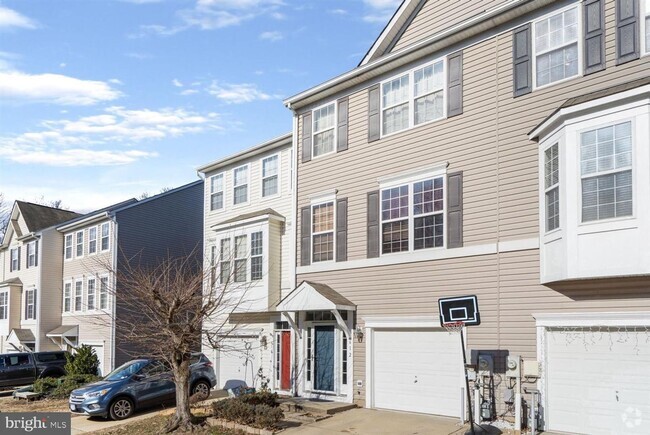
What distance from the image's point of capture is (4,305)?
1404 inches

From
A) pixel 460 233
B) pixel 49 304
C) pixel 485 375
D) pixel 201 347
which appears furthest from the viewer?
pixel 49 304

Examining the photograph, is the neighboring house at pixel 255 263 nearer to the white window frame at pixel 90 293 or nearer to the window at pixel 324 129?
the window at pixel 324 129

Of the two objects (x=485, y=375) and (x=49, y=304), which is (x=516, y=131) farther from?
(x=49, y=304)

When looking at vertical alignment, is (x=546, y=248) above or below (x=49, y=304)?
above

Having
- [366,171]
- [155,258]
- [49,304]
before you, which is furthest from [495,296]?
[49,304]

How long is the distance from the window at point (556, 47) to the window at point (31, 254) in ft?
93.7

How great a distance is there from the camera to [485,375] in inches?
518

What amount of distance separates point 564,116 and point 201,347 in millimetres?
15508

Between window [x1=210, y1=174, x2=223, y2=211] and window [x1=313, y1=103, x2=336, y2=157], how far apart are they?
18.8 ft

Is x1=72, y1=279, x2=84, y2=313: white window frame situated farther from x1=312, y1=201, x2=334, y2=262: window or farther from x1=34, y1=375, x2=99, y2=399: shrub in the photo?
x1=312, y1=201, x2=334, y2=262: window

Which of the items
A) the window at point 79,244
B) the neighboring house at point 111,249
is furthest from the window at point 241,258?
the window at point 79,244

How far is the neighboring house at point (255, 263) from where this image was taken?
19125 millimetres

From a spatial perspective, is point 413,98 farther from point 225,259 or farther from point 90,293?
point 90,293

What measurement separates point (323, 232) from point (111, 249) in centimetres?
1370
